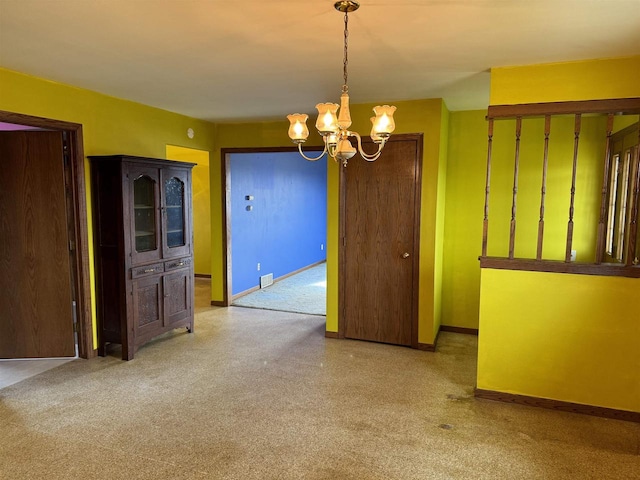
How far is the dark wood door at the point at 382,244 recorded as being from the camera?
411 cm

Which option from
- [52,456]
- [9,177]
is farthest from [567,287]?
[9,177]

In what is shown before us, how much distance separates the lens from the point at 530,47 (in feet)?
8.43

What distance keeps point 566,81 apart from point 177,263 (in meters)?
3.61

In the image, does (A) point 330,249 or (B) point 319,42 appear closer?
(B) point 319,42

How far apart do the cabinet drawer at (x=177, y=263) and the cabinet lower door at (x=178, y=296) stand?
0.17 ft

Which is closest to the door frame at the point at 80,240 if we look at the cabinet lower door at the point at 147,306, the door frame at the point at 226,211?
the cabinet lower door at the point at 147,306

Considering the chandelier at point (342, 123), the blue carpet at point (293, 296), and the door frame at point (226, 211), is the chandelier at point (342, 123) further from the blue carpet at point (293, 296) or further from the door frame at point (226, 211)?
the blue carpet at point (293, 296)

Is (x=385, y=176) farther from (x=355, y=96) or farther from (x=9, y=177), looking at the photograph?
(x=9, y=177)

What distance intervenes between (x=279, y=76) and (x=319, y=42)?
79 centimetres

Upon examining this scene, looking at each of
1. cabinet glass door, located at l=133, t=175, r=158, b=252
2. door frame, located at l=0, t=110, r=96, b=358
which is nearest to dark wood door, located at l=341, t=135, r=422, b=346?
cabinet glass door, located at l=133, t=175, r=158, b=252

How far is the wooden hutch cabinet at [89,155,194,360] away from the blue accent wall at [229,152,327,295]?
62.9 inches

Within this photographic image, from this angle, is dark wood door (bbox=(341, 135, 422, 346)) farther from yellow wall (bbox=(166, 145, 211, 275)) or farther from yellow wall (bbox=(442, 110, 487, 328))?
yellow wall (bbox=(166, 145, 211, 275))

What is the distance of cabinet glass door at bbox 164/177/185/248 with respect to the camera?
4.23 meters

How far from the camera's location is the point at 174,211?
432 centimetres
